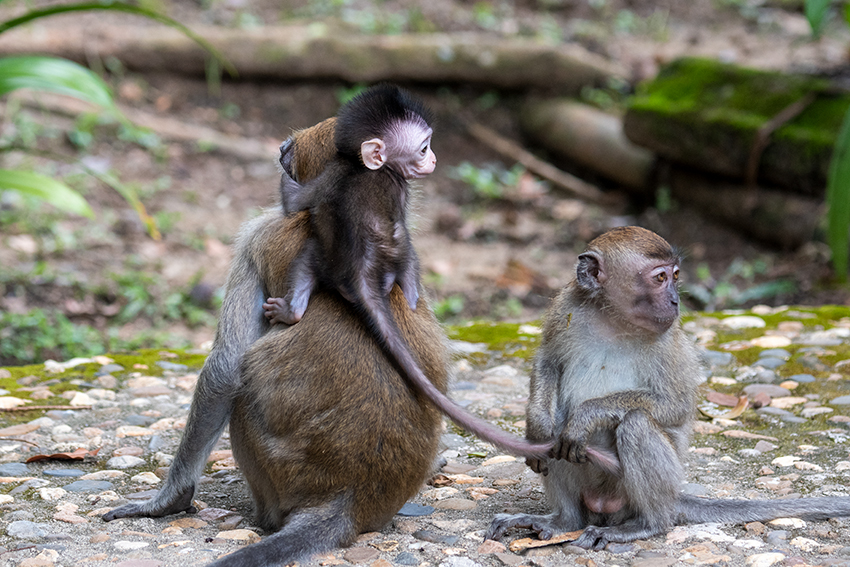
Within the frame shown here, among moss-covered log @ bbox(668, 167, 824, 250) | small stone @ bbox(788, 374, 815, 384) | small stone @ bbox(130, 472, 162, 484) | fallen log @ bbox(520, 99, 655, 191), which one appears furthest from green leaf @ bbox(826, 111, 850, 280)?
small stone @ bbox(130, 472, 162, 484)

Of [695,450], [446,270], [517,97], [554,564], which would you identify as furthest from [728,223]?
[554,564]

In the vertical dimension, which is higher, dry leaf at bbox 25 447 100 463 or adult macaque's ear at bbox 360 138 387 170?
adult macaque's ear at bbox 360 138 387 170

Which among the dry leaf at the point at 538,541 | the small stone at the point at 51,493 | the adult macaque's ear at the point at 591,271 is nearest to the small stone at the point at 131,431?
the small stone at the point at 51,493

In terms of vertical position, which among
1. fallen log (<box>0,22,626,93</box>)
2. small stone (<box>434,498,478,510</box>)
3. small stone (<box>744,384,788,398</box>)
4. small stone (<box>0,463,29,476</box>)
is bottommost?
small stone (<box>0,463,29,476</box>)

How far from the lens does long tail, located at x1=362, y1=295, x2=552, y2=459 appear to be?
3.19 metres

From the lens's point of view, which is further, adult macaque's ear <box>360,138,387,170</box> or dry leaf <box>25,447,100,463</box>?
dry leaf <box>25,447,100,463</box>

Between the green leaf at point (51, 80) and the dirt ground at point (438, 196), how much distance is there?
1.98 metres

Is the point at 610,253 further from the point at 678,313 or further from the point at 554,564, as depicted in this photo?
the point at 554,564

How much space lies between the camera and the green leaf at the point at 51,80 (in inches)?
221

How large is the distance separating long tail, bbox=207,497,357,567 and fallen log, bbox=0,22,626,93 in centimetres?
880

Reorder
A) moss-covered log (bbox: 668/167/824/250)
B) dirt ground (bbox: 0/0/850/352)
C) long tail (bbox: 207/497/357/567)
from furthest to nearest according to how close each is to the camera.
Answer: moss-covered log (bbox: 668/167/824/250), dirt ground (bbox: 0/0/850/352), long tail (bbox: 207/497/357/567)

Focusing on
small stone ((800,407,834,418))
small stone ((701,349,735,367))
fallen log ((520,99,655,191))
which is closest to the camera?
small stone ((800,407,834,418))

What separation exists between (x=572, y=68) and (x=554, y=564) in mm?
9272

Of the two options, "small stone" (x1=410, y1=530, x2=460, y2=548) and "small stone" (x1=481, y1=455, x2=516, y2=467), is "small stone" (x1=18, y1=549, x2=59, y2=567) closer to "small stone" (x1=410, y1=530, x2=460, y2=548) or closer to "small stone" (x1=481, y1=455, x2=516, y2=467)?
"small stone" (x1=410, y1=530, x2=460, y2=548)
